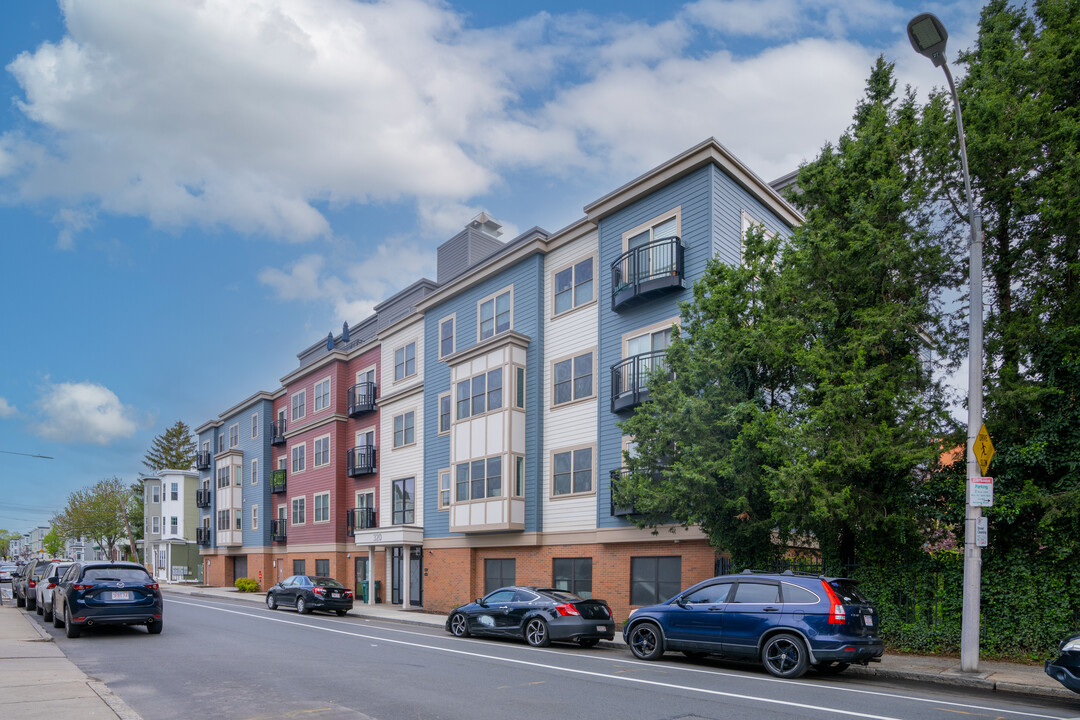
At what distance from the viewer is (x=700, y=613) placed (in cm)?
1342

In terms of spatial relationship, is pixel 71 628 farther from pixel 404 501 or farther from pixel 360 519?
pixel 360 519

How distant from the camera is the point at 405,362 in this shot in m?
34.2

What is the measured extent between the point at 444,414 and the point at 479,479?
4.50 m

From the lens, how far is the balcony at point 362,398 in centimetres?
3650

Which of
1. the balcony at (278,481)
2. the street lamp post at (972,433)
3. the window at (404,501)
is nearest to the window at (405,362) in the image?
the window at (404,501)

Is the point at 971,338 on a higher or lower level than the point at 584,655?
higher

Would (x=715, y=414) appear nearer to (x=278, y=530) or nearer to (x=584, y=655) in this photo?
(x=584, y=655)

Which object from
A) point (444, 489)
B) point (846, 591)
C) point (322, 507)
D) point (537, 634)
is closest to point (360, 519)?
point (322, 507)

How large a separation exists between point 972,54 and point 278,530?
3968 cm

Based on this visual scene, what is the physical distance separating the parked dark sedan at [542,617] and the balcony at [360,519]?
56.8 feet

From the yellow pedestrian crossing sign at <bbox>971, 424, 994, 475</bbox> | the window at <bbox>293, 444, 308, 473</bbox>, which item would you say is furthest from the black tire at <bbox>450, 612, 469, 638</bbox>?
the window at <bbox>293, 444, 308, 473</bbox>

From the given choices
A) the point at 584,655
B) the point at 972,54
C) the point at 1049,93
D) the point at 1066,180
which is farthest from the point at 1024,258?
the point at 584,655

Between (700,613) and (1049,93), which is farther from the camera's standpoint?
(1049,93)

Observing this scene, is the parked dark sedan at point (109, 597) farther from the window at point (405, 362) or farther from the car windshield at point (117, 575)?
the window at point (405, 362)
